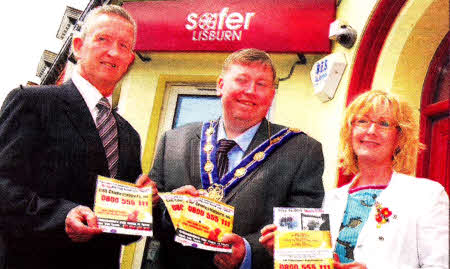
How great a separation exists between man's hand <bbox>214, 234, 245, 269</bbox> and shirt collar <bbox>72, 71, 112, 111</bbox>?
0.79 m

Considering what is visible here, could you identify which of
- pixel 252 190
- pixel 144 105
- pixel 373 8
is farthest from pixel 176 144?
pixel 144 105

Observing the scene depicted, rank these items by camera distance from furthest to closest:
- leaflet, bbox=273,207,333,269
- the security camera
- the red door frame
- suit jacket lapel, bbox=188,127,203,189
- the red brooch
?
the security camera, the red door frame, suit jacket lapel, bbox=188,127,203,189, the red brooch, leaflet, bbox=273,207,333,269

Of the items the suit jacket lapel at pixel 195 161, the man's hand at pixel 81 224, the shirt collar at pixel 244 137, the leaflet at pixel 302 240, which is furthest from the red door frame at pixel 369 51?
the man's hand at pixel 81 224

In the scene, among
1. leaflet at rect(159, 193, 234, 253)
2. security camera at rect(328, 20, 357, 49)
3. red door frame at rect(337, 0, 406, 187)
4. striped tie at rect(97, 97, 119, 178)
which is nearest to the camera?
leaflet at rect(159, 193, 234, 253)

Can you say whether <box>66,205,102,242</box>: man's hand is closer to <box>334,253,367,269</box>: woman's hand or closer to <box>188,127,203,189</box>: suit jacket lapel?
<box>188,127,203,189</box>: suit jacket lapel

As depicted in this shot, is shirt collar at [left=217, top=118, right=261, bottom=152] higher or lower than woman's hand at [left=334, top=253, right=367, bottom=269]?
higher

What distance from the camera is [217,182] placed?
1.88 m

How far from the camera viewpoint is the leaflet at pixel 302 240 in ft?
4.72

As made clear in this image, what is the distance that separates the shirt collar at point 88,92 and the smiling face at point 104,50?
35 millimetres

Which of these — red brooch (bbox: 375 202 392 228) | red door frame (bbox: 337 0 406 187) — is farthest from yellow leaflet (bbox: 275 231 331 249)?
red door frame (bbox: 337 0 406 187)

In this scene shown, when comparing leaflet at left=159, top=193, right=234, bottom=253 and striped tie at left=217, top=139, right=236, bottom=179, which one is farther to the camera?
striped tie at left=217, top=139, right=236, bottom=179

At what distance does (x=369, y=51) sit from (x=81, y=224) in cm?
255

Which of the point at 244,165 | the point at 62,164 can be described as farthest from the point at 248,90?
the point at 62,164

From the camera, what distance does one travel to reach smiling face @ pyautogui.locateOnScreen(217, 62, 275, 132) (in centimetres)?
197
